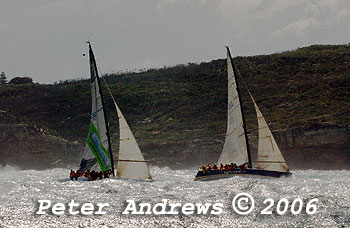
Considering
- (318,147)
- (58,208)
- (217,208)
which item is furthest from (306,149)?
(58,208)

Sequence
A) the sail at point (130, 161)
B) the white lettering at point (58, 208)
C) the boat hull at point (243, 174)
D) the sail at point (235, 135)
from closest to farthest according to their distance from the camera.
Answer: the white lettering at point (58, 208)
the sail at point (130, 161)
the boat hull at point (243, 174)
the sail at point (235, 135)

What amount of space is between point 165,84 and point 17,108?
24814 millimetres

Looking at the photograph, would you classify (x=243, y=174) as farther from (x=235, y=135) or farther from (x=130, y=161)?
(x=130, y=161)

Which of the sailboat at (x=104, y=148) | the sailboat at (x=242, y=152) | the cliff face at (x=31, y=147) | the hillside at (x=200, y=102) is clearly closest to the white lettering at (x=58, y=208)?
the sailboat at (x=104, y=148)

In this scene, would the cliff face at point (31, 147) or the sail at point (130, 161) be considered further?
the cliff face at point (31, 147)

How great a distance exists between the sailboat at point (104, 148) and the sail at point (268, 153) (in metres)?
8.01

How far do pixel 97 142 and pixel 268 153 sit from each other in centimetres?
1145

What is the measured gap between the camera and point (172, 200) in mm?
28000

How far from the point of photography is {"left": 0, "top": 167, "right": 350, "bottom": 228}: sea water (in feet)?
72.5

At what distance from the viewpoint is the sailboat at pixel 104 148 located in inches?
1497

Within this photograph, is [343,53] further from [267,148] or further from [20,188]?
[20,188]

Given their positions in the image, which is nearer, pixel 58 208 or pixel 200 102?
pixel 58 208

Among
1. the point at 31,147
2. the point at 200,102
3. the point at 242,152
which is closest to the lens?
the point at 242,152

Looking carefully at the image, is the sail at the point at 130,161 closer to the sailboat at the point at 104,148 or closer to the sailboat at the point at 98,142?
the sailboat at the point at 104,148
